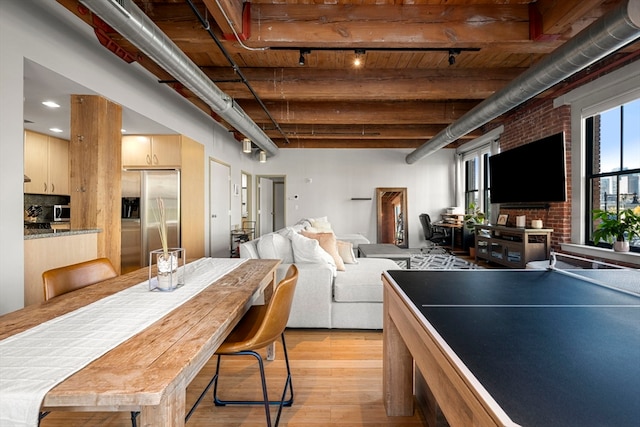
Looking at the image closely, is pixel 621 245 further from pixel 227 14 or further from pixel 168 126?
pixel 168 126

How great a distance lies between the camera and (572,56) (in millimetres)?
2471

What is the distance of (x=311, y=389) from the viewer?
1.97 meters

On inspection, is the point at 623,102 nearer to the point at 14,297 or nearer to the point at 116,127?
the point at 116,127

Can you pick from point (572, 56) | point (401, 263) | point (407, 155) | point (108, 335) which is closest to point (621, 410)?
point (108, 335)

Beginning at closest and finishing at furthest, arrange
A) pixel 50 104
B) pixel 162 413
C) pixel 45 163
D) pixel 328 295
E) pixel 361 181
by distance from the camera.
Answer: pixel 162 413
pixel 328 295
pixel 50 104
pixel 45 163
pixel 361 181

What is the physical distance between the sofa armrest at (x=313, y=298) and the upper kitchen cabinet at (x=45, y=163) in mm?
4508

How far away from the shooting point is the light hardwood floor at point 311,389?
5.51 feet

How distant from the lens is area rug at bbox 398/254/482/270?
5.56 meters

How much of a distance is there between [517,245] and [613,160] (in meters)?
1.58

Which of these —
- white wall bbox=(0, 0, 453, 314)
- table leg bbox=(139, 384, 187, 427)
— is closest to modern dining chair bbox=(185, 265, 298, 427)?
table leg bbox=(139, 384, 187, 427)

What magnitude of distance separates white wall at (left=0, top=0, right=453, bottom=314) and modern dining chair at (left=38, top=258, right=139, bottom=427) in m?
0.90

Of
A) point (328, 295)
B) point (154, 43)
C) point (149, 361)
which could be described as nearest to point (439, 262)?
point (328, 295)

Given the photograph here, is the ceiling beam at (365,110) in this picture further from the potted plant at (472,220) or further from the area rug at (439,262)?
the area rug at (439,262)

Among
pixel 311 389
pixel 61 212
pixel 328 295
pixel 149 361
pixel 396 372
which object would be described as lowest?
pixel 311 389
